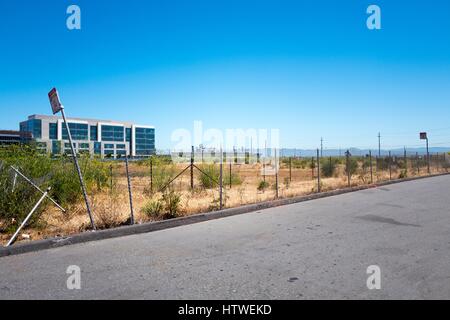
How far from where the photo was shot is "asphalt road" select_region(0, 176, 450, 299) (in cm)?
422

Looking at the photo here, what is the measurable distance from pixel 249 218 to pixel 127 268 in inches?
195

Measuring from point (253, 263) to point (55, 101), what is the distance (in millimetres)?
5355

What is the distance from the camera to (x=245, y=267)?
5137 millimetres

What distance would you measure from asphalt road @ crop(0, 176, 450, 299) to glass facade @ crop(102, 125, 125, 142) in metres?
122

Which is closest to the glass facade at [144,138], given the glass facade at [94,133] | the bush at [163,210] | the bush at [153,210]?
the glass facade at [94,133]

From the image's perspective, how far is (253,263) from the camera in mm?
5332

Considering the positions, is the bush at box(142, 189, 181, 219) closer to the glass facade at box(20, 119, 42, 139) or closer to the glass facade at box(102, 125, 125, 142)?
the glass facade at box(20, 119, 42, 139)

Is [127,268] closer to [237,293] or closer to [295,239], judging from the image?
[237,293]

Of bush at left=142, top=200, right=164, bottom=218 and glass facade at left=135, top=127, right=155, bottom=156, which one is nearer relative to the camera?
bush at left=142, top=200, right=164, bottom=218

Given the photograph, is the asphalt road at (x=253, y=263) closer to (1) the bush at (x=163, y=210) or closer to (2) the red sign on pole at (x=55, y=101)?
(1) the bush at (x=163, y=210)

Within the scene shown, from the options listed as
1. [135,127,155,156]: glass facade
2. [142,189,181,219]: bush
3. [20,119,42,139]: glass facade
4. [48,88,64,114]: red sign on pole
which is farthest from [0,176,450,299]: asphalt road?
[135,127,155,156]: glass facade

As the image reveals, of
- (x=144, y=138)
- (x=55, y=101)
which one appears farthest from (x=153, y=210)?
(x=144, y=138)

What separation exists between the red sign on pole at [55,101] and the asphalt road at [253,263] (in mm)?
2936

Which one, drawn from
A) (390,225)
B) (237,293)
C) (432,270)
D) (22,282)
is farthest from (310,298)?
(390,225)
